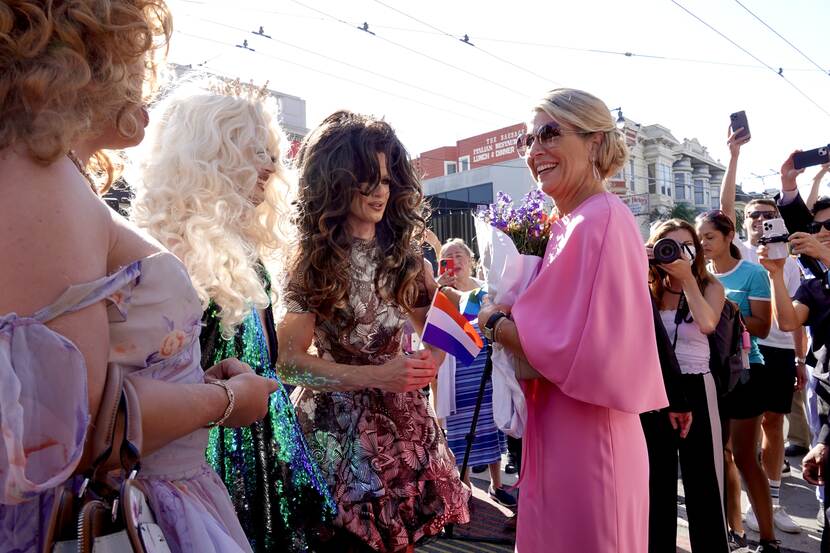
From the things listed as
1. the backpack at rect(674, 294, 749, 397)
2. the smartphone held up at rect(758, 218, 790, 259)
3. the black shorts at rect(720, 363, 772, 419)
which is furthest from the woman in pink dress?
the black shorts at rect(720, 363, 772, 419)

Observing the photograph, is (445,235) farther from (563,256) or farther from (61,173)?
(61,173)

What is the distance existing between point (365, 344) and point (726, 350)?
8.76ft

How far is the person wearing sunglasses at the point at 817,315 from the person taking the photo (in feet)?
9.66

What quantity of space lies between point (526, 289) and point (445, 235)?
12.0m

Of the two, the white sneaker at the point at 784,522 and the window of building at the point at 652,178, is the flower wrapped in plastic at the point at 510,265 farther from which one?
the window of building at the point at 652,178

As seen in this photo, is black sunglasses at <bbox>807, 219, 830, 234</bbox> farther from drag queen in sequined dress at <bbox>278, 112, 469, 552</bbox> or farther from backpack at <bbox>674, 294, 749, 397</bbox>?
drag queen in sequined dress at <bbox>278, 112, 469, 552</bbox>

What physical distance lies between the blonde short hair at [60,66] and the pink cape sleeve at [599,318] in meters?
1.54

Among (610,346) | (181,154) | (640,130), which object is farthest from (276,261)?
(640,130)

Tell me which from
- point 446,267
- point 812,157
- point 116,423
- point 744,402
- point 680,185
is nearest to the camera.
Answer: point 116,423

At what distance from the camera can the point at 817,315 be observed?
3369mm

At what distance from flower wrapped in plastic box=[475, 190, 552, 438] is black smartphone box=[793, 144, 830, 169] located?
2.53 meters

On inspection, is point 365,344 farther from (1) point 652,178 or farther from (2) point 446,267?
(1) point 652,178

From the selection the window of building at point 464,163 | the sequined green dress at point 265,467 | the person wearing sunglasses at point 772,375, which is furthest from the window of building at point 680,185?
the sequined green dress at point 265,467

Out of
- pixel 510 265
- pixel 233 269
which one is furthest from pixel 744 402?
pixel 233 269
